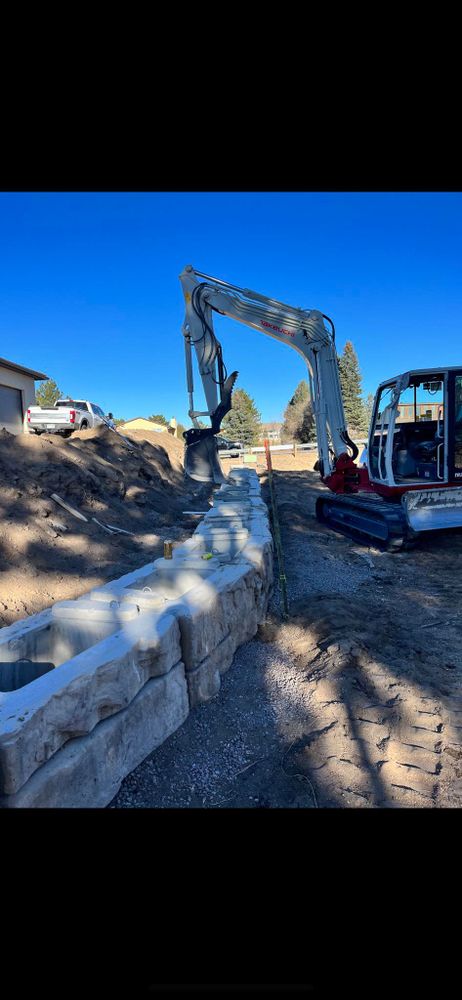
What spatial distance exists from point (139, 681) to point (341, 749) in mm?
1156

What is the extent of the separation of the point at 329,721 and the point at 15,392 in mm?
19779

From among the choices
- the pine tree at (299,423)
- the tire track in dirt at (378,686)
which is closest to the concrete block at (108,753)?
the tire track in dirt at (378,686)

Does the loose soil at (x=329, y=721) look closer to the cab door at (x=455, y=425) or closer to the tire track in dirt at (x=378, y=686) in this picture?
the tire track in dirt at (x=378, y=686)

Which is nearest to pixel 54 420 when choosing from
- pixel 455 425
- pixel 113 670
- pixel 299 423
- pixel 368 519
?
pixel 368 519

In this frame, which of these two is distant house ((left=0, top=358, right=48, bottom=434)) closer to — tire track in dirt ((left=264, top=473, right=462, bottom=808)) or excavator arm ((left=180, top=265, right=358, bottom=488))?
excavator arm ((left=180, top=265, right=358, bottom=488))

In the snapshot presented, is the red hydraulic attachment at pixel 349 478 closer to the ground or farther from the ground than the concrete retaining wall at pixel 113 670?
farther from the ground

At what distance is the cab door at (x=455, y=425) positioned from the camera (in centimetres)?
708

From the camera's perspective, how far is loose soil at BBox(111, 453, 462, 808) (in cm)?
227

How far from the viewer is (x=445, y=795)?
2.22 metres

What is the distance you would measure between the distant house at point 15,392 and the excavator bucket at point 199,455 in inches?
484

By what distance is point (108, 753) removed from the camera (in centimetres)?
211
